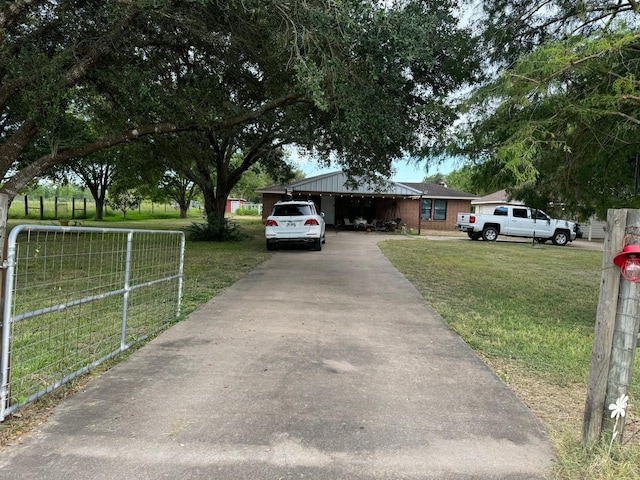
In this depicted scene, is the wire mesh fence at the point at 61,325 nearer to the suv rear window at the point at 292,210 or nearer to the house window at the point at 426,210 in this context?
the suv rear window at the point at 292,210

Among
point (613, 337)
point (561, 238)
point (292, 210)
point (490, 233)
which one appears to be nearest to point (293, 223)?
point (292, 210)

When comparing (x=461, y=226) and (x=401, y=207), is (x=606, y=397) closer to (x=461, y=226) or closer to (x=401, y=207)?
(x=461, y=226)

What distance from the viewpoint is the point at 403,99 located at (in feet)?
29.1

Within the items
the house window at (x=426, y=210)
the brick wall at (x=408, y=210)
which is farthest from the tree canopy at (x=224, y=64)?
the house window at (x=426, y=210)

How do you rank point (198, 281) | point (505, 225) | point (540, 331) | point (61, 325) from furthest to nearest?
point (505, 225)
point (198, 281)
point (540, 331)
point (61, 325)

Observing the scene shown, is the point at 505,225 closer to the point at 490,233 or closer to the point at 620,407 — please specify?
the point at 490,233

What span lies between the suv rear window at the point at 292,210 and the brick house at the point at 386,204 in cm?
1519

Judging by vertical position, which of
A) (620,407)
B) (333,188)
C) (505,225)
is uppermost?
(333,188)

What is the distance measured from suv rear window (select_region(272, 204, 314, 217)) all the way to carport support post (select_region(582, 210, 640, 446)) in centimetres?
1194

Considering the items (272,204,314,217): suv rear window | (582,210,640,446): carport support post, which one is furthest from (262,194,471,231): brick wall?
(582,210,640,446): carport support post

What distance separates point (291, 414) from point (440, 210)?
32.2m

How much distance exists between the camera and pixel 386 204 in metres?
33.4

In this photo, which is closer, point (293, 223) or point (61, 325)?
point (61, 325)

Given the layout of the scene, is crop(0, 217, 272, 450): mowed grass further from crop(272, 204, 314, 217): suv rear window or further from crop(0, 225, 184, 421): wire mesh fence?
crop(272, 204, 314, 217): suv rear window
